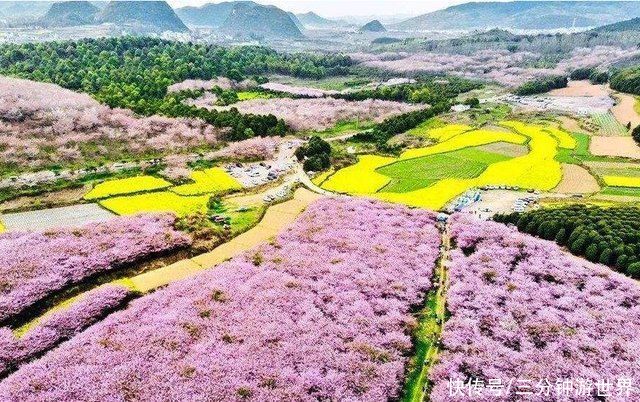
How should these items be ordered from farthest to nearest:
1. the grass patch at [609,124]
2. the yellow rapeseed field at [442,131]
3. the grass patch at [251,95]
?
the grass patch at [251,95] < the yellow rapeseed field at [442,131] < the grass patch at [609,124]

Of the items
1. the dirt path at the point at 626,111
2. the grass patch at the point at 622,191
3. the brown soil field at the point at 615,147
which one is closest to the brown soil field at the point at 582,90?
the dirt path at the point at 626,111

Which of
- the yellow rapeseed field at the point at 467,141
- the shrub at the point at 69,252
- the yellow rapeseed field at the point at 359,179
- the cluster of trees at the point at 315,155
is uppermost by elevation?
the shrub at the point at 69,252

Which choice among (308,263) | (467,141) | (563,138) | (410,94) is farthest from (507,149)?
(410,94)

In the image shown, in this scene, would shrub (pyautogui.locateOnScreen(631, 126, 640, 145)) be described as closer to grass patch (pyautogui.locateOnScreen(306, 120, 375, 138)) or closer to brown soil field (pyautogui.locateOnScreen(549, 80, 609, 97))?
grass patch (pyautogui.locateOnScreen(306, 120, 375, 138))

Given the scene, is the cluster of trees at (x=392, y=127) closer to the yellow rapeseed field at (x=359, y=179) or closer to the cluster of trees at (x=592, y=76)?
the yellow rapeseed field at (x=359, y=179)

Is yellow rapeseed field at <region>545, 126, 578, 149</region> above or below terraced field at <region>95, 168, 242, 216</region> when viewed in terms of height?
below

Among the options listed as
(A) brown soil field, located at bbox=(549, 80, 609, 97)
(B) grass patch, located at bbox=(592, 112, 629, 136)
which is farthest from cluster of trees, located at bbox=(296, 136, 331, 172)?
(A) brown soil field, located at bbox=(549, 80, 609, 97)
